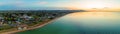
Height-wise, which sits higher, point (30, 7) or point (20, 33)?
point (30, 7)

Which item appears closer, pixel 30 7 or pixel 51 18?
pixel 30 7

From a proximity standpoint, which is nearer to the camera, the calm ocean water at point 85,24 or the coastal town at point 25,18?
the calm ocean water at point 85,24

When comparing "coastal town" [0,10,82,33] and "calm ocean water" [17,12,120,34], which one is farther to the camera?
"coastal town" [0,10,82,33]

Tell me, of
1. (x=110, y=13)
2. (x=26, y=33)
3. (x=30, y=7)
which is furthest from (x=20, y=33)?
(x=110, y=13)

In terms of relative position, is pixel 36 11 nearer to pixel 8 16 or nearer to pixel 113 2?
pixel 8 16

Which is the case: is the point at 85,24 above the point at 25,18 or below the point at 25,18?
below
